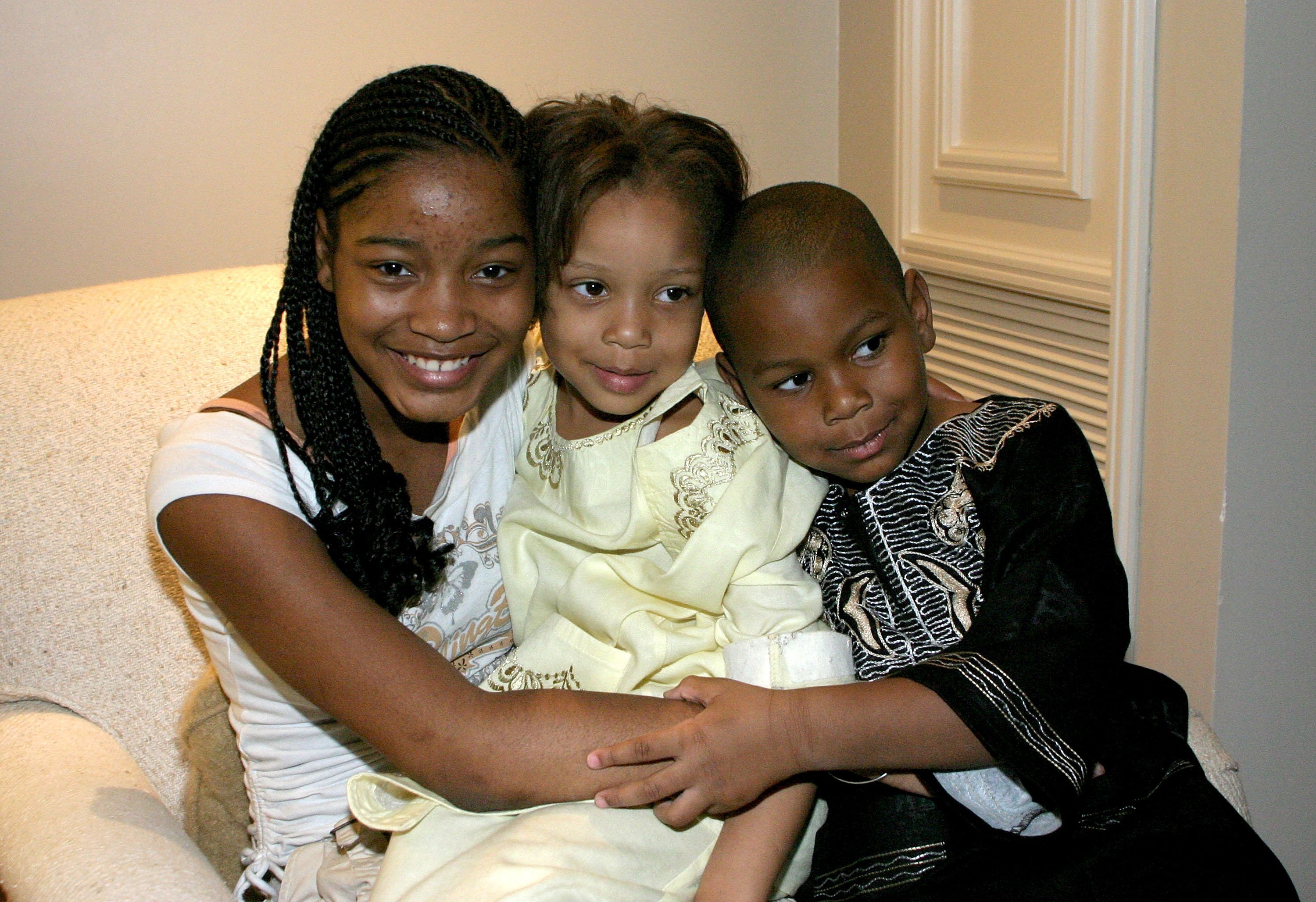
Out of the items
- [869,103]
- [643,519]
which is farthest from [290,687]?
[869,103]

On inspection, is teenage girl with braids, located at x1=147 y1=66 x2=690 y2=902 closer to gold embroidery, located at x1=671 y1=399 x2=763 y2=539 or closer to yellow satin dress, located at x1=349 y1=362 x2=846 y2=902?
yellow satin dress, located at x1=349 y1=362 x2=846 y2=902

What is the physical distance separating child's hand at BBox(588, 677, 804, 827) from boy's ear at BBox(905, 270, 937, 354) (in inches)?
17.4

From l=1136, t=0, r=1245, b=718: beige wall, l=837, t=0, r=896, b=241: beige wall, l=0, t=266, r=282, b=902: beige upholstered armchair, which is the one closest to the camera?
l=0, t=266, r=282, b=902: beige upholstered armchair

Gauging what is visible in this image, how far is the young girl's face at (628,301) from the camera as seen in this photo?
3.95 ft

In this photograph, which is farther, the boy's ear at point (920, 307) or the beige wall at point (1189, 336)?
the beige wall at point (1189, 336)

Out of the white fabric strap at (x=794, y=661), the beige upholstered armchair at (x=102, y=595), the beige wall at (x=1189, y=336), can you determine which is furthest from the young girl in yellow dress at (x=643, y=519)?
the beige wall at (x=1189, y=336)

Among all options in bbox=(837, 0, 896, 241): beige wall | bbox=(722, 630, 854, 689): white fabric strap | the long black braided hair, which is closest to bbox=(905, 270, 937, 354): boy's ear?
bbox=(722, 630, 854, 689): white fabric strap

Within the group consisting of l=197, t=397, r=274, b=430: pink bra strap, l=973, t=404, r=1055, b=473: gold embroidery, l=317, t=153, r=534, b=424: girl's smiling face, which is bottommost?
l=973, t=404, r=1055, b=473: gold embroidery

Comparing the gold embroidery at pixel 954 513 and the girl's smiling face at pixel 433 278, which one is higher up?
the girl's smiling face at pixel 433 278

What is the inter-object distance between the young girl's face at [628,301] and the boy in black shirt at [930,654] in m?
0.04

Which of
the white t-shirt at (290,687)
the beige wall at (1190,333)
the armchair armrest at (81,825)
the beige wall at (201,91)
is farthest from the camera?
the beige wall at (201,91)

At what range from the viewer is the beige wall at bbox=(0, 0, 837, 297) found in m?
2.14

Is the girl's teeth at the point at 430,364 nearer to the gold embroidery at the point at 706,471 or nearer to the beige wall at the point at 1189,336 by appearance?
Result: the gold embroidery at the point at 706,471

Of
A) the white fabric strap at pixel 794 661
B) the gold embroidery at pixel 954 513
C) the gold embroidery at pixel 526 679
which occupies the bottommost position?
the gold embroidery at pixel 526 679
